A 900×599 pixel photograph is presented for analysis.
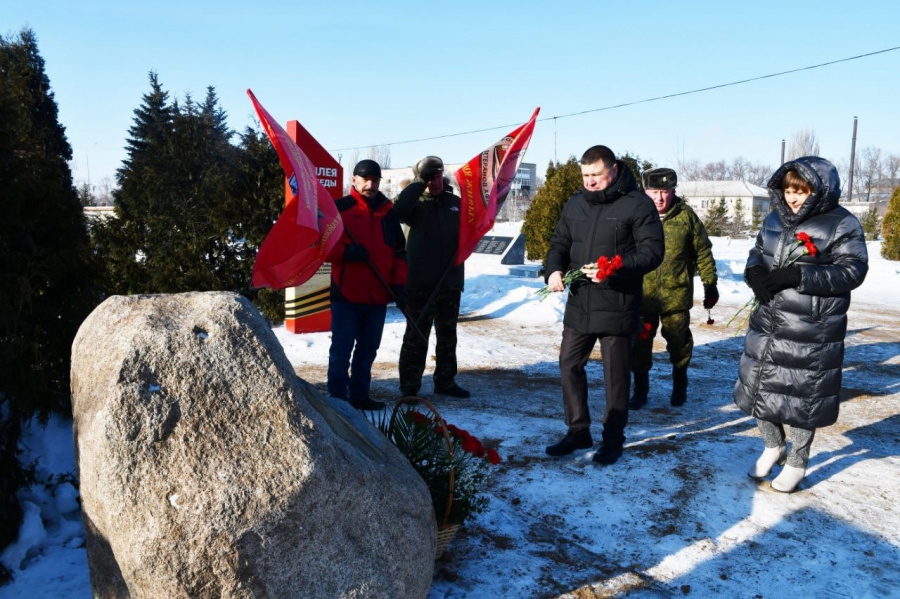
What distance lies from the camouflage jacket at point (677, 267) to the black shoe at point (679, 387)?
1.80ft

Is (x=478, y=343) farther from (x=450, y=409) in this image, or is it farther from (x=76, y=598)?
(x=76, y=598)

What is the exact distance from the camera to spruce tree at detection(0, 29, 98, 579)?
2936mm

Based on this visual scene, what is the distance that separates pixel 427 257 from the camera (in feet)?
18.5

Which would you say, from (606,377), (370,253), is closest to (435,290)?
(370,253)

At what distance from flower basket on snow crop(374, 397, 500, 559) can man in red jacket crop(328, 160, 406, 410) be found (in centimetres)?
184

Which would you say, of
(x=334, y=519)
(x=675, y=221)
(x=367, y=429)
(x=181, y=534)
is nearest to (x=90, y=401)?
(x=181, y=534)

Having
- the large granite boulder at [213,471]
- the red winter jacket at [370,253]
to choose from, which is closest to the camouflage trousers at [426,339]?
the red winter jacket at [370,253]

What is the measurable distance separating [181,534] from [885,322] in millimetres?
11582

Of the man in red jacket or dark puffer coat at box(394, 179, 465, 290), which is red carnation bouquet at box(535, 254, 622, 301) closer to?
the man in red jacket

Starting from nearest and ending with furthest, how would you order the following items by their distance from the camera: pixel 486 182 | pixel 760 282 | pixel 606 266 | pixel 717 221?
pixel 760 282
pixel 606 266
pixel 486 182
pixel 717 221

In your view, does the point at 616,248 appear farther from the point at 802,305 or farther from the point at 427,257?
the point at 427,257

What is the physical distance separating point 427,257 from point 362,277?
85cm

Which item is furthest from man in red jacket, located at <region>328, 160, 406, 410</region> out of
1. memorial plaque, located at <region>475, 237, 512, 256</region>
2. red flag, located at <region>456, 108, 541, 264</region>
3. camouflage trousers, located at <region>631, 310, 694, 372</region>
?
memorial plaque, located at <region>475, 237, 512, 256</region>

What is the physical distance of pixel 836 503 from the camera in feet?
12.2
